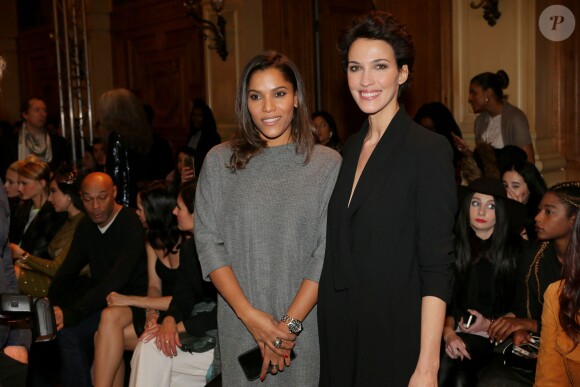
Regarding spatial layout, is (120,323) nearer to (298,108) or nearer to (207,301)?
(207,301)

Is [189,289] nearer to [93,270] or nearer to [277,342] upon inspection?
[93,270]

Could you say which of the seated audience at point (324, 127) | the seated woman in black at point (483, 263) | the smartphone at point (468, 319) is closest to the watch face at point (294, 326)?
the seated woman in black at point (483, 263)

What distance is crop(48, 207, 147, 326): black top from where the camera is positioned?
3952 mm

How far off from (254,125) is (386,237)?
70 centimetres

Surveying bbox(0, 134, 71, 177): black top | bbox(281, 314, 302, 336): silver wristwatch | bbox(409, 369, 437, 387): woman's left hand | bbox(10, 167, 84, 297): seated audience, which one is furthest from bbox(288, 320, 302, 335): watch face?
bbox(0, 134, 71, 177): black top

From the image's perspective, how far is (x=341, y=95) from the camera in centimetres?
704

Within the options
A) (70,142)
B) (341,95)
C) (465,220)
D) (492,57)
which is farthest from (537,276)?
(70,142)

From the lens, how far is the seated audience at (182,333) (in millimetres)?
3291

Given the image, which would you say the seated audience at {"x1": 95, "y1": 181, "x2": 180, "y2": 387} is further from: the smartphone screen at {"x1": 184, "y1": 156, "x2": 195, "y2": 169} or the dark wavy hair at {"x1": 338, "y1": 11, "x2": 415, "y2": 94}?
the dark wavy hair at {"x1": 338, "y1": 11, "x2": 415, "y2": 94}

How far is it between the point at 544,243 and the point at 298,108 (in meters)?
1.45

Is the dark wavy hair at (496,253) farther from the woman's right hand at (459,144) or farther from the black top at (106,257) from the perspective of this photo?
the black top at (106,257)

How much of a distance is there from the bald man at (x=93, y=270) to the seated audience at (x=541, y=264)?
1.97 metres

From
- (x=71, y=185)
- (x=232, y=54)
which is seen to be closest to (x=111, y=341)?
(x=71, y=185)

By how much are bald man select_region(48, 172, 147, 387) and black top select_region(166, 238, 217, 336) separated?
552 millimetres
